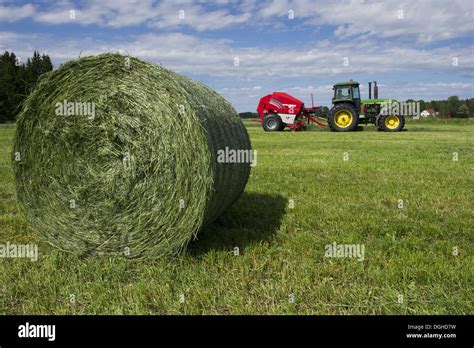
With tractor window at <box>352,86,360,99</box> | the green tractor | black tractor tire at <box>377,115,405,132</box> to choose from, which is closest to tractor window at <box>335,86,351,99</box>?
the green tractor

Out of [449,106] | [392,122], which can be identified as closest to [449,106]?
[449,106]

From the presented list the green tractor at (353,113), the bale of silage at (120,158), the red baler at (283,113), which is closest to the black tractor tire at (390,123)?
the green tractor at (353,113)

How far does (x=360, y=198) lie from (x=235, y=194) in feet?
7.77

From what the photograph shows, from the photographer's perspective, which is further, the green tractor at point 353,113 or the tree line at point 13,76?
the tree line at point 13,76

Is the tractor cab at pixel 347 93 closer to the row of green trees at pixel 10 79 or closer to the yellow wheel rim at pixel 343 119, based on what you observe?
the yellow wheel rim at pixel 343 119

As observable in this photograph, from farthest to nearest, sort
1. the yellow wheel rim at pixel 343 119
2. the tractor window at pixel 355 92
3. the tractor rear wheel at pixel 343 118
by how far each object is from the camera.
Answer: the tractor window at pixel 355 92 → the yellow wheel rim at pixel 343 119 → the tractor rear wheel at pixel 343 118

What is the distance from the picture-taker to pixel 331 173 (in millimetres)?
8609

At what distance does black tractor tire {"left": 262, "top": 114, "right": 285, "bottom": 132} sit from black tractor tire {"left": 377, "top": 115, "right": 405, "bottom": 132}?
18.6ft

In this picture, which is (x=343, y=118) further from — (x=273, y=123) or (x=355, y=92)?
(x=273, y=123)

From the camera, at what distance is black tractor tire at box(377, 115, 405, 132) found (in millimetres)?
22987

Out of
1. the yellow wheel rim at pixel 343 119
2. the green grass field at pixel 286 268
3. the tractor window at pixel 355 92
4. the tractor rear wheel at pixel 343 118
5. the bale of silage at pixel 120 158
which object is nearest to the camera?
the green grass field at pixel 286 268

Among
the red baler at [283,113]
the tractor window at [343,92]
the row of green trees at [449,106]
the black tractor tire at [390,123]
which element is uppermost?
the row of green trees at [449,106]

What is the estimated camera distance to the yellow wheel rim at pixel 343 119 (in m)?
23.0
